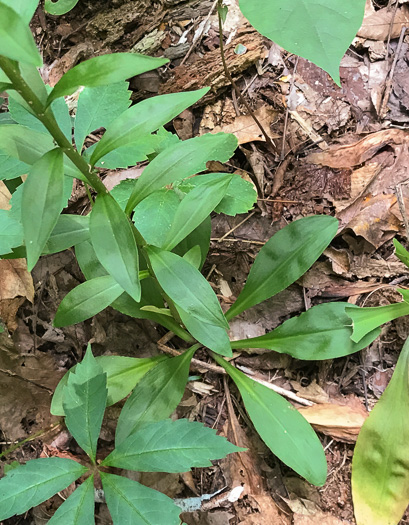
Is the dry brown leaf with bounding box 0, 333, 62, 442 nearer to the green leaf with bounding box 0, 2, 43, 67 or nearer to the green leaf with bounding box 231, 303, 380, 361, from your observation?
the green leaf with bounding box 231, 303, 380, 361

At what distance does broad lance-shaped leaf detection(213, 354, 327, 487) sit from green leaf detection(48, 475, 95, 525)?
58 centimetres

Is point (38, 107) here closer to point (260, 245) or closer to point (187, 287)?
point (187, 287)

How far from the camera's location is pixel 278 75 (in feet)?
6.56

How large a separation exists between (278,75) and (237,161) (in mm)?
477

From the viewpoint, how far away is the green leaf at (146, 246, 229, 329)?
1.09 m

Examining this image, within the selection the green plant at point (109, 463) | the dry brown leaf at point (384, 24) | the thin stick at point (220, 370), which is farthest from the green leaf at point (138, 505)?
the dry brown leaf at point (384, 24)

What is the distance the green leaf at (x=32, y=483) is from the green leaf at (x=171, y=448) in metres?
0.13

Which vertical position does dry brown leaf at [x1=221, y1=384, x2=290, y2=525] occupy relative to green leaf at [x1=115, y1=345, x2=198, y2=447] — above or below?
below

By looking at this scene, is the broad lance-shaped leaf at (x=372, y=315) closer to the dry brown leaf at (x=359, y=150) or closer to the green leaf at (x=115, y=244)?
the dry brown leaf at (x=359, y=150)

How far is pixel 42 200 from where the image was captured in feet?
2.77

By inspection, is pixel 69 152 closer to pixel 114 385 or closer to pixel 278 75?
pixel 114 385

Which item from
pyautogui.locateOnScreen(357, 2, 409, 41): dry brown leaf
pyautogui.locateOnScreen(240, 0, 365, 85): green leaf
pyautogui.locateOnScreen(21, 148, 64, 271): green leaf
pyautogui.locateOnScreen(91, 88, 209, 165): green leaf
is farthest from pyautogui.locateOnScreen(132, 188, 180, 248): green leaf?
pyautogui.locateOnScreen(357, 2, 409, 41): dry brown leaf

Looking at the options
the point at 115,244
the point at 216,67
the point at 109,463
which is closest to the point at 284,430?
the point at 109,463

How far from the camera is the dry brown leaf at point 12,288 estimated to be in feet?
5.85
